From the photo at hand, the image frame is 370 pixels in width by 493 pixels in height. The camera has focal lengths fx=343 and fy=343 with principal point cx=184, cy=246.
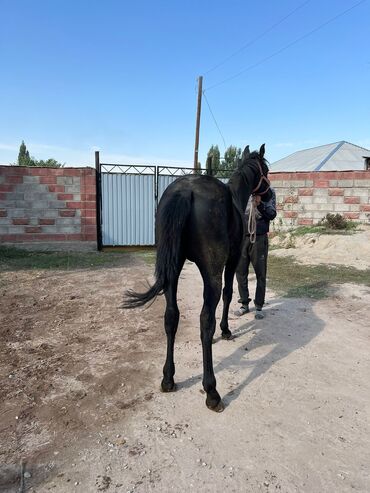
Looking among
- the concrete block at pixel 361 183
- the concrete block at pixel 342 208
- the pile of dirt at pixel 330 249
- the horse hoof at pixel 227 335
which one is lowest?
the horse hoof at pixel 227 335

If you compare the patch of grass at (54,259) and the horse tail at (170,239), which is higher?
the horse tail at (170,239)

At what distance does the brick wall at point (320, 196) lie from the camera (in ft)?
33.1

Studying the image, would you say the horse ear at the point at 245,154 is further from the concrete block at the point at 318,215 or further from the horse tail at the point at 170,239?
the concrete block at the point at 318,215

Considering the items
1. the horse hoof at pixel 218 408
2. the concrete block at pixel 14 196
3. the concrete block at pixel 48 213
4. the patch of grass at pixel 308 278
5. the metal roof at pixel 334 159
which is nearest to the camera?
the horse hoof at pixel 218 408

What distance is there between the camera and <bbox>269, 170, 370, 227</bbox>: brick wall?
10094 millimetres

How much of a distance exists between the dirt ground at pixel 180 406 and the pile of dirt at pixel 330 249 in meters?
3.89

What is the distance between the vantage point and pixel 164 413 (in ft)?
8.34

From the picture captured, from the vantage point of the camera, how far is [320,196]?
10477mm

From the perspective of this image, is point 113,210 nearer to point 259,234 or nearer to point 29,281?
point 29,281

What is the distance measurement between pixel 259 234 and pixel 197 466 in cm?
309

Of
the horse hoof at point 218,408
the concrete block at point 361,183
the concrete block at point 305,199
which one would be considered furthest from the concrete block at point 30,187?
the concrete block at point 361,183

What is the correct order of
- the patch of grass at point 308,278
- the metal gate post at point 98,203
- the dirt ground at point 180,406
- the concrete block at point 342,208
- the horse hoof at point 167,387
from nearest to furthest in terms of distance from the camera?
1. the dirt ground at point 180,406
2. the horse hoof at point 167,387
3. the patch of grass at point 308,278
4. the metal gate post at point 98,203
5. the concrete block at point 342,208

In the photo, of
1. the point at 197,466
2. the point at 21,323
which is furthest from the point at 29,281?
the point at 197,466

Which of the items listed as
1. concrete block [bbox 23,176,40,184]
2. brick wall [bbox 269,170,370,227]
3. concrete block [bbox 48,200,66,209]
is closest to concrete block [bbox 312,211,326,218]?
brick wall [bbox 269,170,370,227]
